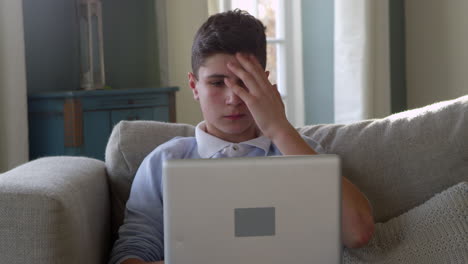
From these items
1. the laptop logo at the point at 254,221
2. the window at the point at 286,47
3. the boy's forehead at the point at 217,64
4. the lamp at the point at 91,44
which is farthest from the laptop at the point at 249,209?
the window at the point at 286,47

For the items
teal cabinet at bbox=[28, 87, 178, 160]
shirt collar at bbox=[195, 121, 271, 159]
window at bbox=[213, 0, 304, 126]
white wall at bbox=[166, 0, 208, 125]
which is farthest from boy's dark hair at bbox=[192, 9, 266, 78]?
window at bbox=[213, 0, 304, 126]

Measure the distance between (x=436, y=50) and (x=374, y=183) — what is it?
2729 millimetres

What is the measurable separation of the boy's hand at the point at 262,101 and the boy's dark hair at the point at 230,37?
0.10m

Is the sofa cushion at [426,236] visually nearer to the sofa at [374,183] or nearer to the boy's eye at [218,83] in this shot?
the sofa at [374,183]

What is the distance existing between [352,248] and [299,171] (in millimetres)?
563

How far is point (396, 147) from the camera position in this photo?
1.59m

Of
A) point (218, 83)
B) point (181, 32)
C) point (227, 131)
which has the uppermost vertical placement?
point (181, 32)

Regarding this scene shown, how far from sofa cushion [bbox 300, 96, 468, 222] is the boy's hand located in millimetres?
289

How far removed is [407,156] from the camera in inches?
62.0

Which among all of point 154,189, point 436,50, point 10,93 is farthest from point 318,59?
point 154,189

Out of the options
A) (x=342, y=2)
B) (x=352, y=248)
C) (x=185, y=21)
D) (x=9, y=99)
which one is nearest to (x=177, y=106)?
(x=185, y=21)

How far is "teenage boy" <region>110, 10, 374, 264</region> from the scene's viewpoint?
136 cm

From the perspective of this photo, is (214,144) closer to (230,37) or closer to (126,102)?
(230,37)

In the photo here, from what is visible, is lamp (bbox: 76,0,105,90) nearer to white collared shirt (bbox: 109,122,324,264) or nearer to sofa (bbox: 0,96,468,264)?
sofa (bbox: 0,96,468,264)
